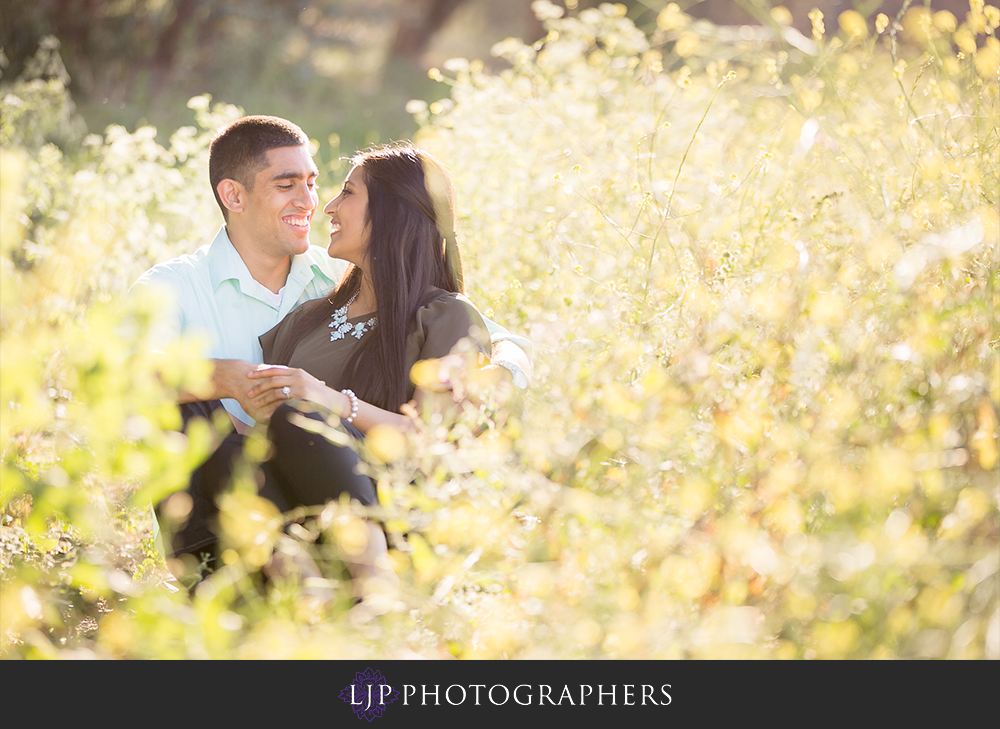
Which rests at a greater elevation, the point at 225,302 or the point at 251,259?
the point at 251,259

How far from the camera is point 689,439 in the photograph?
189cm

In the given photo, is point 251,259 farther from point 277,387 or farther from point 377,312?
point 277,387

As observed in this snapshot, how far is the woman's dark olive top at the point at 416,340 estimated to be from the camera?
277 centimetres

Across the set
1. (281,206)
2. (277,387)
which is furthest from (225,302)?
(277,387)

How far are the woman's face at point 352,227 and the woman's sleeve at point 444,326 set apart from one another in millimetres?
362

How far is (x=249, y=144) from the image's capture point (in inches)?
133

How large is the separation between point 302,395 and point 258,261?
37.8 inches

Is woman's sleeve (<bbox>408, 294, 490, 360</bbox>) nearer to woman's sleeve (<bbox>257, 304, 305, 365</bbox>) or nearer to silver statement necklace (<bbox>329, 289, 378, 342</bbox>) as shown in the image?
silver statement necklace (<bbox>329, 289, 378, 342</bbox>)

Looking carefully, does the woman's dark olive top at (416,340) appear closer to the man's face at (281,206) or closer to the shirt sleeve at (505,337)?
the shirt sleeve at (505,337)
